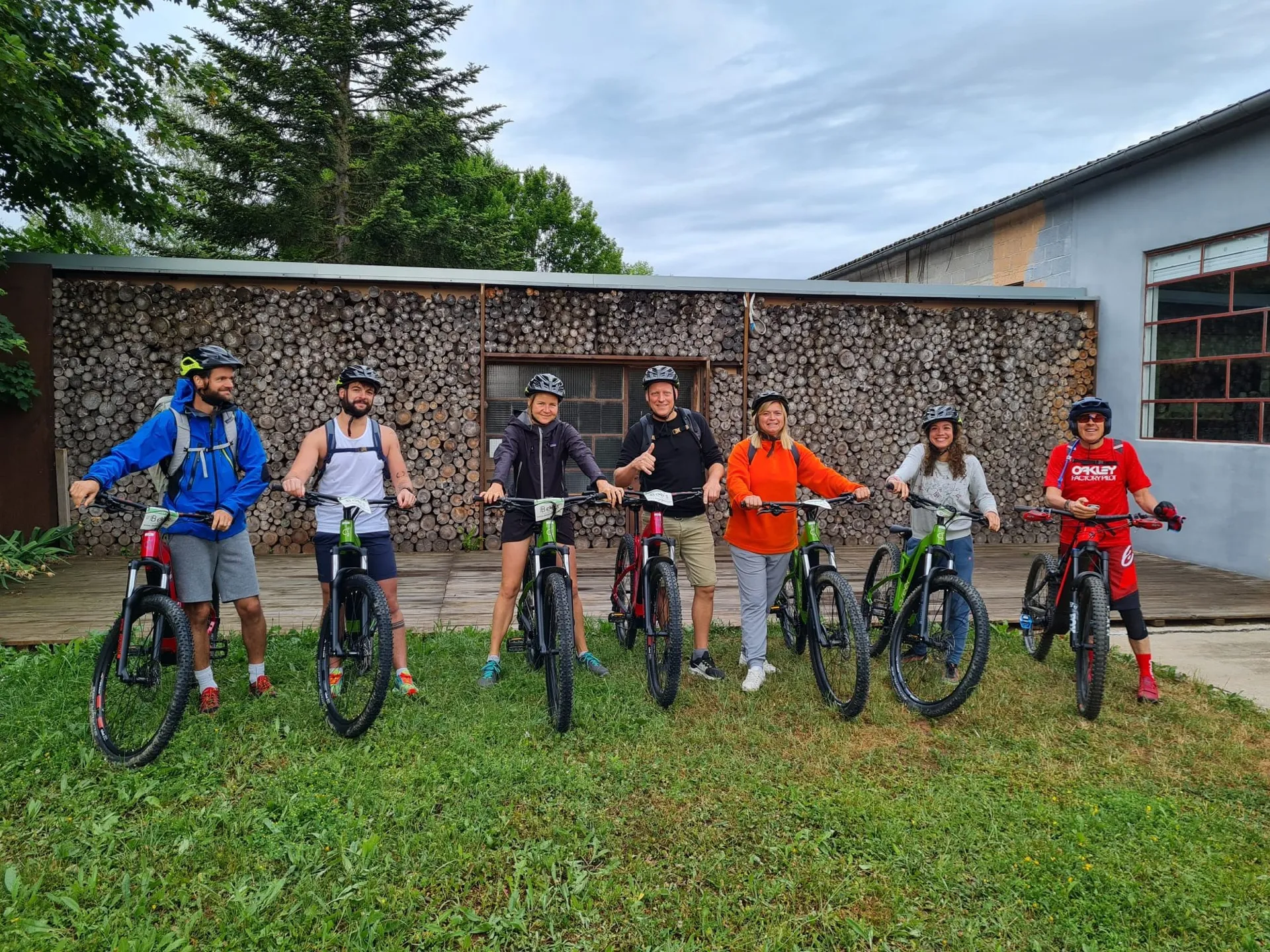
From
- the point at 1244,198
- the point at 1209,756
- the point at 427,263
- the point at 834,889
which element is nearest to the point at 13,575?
the point at 834,889

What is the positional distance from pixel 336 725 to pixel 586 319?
5.96m

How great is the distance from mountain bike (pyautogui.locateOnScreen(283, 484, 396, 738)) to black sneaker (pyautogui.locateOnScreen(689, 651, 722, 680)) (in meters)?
1.73

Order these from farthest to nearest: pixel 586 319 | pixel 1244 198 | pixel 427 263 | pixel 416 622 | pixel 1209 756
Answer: pixel 427 263, pixel 586 319, pixel 1244 198, pixel 416 622, pixel 1209 756

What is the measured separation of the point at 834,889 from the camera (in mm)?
2799

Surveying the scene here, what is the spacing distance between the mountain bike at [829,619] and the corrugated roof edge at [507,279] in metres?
4.49

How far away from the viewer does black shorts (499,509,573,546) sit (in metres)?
4.62

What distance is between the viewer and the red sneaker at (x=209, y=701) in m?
4.17

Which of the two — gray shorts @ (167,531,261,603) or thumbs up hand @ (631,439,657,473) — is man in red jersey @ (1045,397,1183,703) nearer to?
thumbs up hand @ (631,439,657,473)

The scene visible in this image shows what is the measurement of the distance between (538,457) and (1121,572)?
3.27 meters

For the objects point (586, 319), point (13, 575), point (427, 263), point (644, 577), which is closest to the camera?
point (644, 577)

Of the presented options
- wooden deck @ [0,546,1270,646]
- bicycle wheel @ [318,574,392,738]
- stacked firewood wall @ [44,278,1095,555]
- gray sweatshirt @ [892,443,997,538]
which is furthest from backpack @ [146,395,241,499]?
stacked firewood wall @ [44,278,1095,555]

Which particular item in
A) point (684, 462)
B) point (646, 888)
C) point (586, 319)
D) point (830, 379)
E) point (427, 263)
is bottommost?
point (646, 888)

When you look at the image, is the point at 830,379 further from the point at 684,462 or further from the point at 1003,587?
the point at 684,462

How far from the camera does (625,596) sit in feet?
17.1
